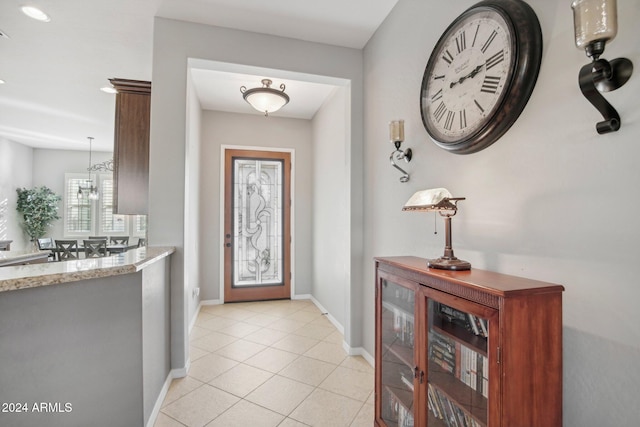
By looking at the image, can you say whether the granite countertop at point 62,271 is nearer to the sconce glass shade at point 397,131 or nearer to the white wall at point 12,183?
the sconce glass shade at point 397,131

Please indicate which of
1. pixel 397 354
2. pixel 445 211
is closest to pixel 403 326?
pixel 397 354

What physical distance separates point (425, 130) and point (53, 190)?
8.68 meters

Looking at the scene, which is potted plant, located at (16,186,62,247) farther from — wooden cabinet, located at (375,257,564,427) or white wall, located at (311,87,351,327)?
wooden cabinet, located at (375,257,564,427)

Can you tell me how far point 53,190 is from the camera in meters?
7.19

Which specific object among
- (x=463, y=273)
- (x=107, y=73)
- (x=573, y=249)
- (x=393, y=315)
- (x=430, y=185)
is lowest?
(x=393, y=315)

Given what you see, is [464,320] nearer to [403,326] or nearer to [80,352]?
[403,326]

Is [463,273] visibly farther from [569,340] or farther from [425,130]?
[425,130]

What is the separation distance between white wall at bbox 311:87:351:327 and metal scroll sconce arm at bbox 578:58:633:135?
6.96 feet

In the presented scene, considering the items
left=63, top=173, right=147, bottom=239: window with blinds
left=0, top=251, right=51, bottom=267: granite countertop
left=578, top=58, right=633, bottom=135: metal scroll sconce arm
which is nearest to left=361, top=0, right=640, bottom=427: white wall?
left=578, top=58, right=633, bottom=135: metal scroll sconce arm

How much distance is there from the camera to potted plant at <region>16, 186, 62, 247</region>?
21.6ft

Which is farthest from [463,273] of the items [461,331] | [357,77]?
[357,77]

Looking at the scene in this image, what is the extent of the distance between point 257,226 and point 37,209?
553 centimetres

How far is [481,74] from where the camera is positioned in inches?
60.2

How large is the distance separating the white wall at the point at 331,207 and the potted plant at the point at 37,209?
6293mm
